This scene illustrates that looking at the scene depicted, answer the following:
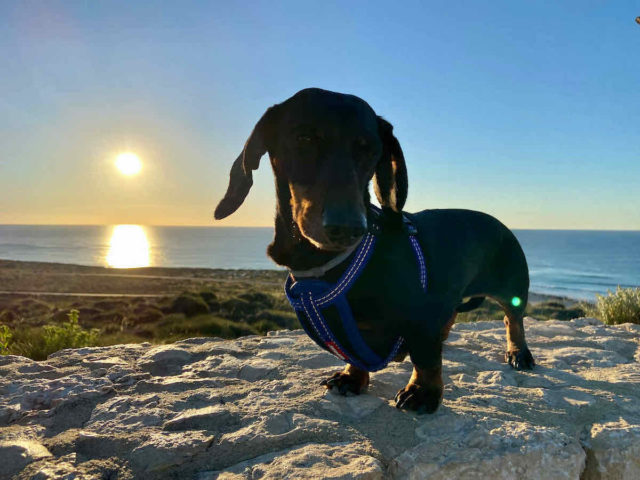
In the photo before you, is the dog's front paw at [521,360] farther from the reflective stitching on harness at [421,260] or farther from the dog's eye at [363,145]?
the dog's eye at [363,145]

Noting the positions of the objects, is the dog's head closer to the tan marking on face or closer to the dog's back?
the tan marking on face

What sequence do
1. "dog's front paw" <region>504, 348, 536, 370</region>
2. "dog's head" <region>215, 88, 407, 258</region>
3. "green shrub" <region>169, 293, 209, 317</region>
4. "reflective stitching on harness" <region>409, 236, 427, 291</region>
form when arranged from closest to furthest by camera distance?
"dog's head" <region>215, 88, 407, 258</region>
"reflective stitching on harness" <region>409, 236, 427, 291</region>
"dog's front paw" <region>504, 348, 536, 370</region>
"green shrub" <region>169, 293, 209, 317</region>

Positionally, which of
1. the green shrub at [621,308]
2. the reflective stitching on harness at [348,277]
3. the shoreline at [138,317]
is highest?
the reflective stitching on harness at [348,277]

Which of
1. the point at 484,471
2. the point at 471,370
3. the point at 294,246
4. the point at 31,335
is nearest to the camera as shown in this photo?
the point at 484,471

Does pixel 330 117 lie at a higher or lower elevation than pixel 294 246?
higher

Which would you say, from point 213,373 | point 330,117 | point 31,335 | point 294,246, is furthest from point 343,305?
point 31,335

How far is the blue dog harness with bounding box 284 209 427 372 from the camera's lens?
2.41 metres

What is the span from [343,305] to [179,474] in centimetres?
111

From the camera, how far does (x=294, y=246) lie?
259cm

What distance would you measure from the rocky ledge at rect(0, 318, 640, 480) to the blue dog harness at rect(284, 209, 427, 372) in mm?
354

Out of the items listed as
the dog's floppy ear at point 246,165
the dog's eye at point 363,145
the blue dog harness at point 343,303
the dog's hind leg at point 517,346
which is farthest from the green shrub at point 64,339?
the dog's hind leg at point 517,346

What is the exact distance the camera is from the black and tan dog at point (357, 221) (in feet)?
7.13

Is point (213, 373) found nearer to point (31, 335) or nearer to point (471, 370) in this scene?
point (471, 370)

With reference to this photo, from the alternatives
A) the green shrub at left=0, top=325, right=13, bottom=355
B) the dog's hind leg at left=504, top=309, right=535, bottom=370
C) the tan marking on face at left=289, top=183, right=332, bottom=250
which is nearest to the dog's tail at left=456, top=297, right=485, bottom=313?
the dog's hind leg at left=504, top=309, right=535, bottom=370
